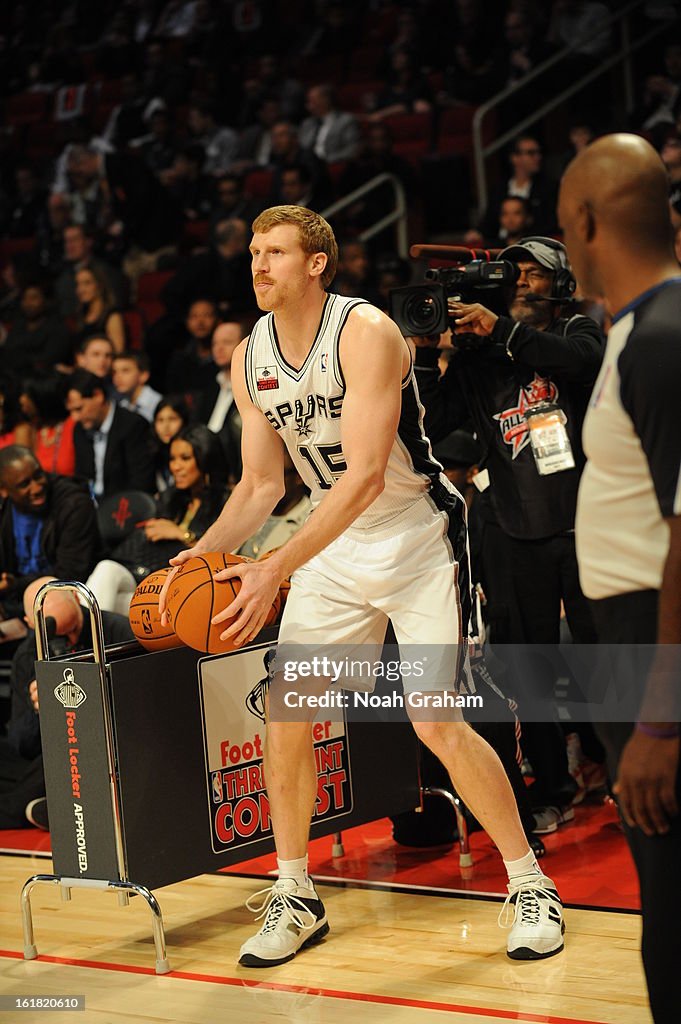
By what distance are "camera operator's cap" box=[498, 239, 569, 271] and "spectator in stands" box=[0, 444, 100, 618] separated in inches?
103

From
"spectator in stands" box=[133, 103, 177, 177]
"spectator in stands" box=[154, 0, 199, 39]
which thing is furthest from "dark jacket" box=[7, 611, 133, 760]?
"spectator in stands" box=[154, 0, 199, 39]

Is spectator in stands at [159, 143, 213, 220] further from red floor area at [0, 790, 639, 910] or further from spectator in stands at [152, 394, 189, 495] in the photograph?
red floor area at [0, 790, 639, 910]

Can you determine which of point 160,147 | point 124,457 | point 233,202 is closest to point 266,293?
point 124,457

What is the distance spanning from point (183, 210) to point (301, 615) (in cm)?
867

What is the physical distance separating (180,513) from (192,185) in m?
6.24

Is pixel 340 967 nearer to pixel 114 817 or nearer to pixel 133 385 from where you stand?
pixel 114 817

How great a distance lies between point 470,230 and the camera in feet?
34.0

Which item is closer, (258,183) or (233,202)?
(233,202)

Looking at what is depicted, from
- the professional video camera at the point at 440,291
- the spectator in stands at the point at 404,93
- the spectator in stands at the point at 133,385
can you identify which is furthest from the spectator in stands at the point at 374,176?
the professional video camera at the point at 440,291

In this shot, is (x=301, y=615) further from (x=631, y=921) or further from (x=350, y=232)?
(x=350, y=232)

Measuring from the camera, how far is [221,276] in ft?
32.3

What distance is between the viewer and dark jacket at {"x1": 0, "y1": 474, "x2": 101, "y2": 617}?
21.1ft

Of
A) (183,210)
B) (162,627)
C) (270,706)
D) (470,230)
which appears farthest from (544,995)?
(183,210)

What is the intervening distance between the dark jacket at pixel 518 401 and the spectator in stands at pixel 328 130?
715cm
